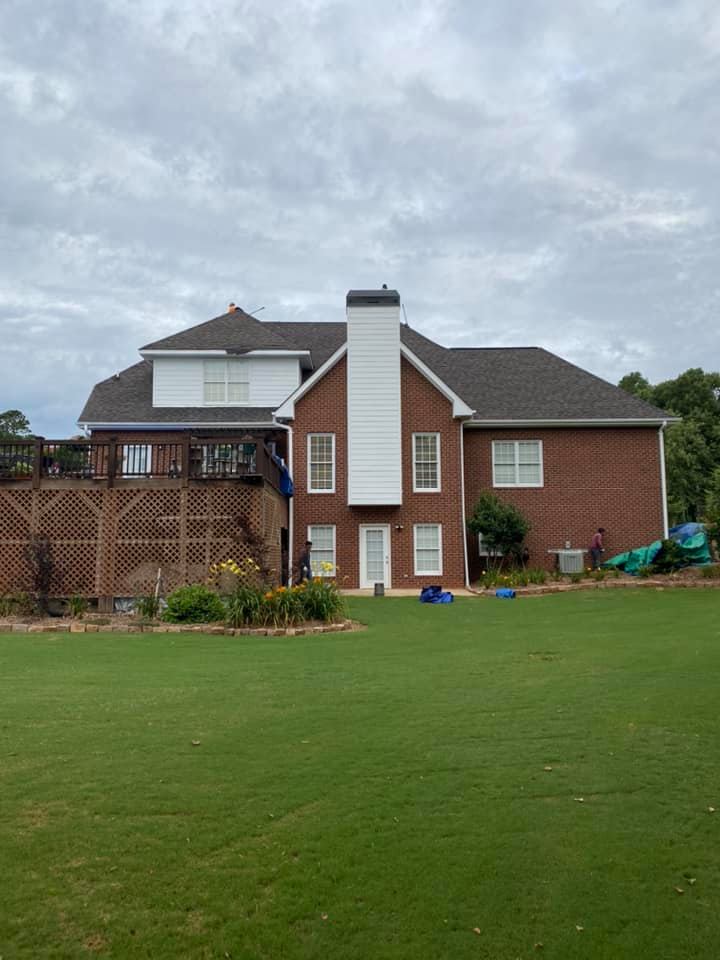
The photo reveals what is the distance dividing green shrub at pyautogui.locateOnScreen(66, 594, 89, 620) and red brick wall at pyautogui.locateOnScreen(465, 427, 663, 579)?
12.6m

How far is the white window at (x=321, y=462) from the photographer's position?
23078 mm

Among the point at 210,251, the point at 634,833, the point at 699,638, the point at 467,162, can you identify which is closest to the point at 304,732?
the point at 634,833

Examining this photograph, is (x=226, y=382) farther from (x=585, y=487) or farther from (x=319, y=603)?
(x=319, y=603)

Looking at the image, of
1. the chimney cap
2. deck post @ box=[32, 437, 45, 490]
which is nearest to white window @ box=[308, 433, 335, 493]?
the chimney cap

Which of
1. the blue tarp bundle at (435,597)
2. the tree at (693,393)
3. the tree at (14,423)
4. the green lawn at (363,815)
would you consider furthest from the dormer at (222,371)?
the tree at (14,423)

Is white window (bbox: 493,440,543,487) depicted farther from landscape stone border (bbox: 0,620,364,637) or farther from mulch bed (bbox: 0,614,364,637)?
landscape stone border (bbox: 0,620,364,637)

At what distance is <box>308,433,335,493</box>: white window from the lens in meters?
23.1

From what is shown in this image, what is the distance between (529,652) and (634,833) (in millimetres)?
6029

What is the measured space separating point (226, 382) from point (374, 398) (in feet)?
18.7

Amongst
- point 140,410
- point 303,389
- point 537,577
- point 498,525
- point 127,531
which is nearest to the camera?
point 127,531

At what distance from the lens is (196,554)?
16266mm

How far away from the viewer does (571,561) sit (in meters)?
22.7

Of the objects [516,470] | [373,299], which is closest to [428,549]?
[516,470]

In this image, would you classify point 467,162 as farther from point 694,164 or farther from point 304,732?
point 304,732
